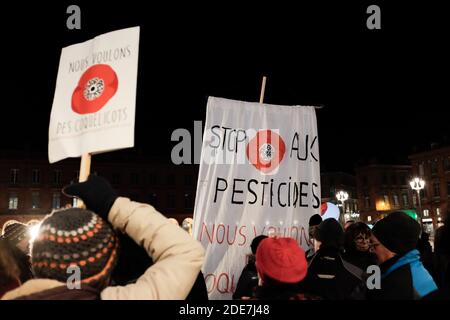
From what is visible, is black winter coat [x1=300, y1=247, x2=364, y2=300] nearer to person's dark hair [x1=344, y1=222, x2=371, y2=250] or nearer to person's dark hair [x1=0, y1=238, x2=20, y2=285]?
person's dark hair [x1=344, y1=222, x2=371, y2=250]

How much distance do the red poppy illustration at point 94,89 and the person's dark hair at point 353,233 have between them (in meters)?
3.40

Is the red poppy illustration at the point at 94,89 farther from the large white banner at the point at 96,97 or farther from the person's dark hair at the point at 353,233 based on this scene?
the person's dark hair at the point at 353,233

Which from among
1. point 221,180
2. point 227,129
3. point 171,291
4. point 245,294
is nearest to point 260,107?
point 227,129

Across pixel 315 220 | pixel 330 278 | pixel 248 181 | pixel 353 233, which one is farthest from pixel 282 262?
pixel 353 233

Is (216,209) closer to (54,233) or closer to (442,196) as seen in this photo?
(54,233)

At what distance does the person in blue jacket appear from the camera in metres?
2.86

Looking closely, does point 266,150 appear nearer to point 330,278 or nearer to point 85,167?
point 330,278

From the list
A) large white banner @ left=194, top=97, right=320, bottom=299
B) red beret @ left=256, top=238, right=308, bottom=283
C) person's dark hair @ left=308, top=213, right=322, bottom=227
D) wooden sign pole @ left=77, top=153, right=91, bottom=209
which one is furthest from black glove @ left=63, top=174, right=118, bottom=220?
person's dark hair @ left=308, top=213, right=322, bottom=227

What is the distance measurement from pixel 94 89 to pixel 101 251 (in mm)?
1800

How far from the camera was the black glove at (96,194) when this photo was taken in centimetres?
174

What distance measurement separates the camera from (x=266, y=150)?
498 cm

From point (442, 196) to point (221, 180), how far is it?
218 feet

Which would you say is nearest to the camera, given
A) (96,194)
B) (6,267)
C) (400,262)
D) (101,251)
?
(101,251)

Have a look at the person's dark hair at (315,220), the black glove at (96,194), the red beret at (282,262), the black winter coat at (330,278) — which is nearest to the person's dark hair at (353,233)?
the person's dark hair at (315,220)
